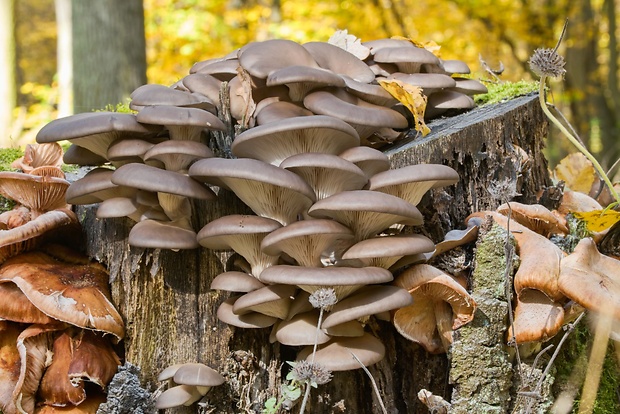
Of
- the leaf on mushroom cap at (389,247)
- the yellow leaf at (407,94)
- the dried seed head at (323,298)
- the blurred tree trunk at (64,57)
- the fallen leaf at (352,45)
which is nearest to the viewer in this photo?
the dried seed head at (323,298)

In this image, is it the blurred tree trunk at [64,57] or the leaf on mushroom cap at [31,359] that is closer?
the leaf on mushroom cap at [31,359]

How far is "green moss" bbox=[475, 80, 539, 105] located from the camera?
4.76 m

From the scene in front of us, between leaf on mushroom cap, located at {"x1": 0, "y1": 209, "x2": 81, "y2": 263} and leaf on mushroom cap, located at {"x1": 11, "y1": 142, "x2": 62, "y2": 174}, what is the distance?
0.58 m

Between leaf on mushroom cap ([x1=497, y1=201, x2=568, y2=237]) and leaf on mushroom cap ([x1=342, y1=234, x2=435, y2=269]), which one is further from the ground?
leaf on mushroom cap ([x1=497, y1=201, x2=568, y2=237])

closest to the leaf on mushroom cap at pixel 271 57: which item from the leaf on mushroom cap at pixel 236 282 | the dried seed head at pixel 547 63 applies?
the leaf on mushroom cap at pixel 236 282

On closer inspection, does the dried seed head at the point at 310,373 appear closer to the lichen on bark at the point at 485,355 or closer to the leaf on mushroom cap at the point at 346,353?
the leaf on mushroom cap at the point at 346,353

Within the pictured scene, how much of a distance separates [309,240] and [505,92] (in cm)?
288

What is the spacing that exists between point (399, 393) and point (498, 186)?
1598mm

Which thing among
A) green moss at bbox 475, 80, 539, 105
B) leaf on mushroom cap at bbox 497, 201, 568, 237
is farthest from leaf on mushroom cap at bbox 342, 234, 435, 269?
green moss at bbox 475, 80, 539, 105

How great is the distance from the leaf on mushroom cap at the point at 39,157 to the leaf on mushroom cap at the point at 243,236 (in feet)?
5.34

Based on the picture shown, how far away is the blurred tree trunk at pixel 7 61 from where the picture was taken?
12.1 meters

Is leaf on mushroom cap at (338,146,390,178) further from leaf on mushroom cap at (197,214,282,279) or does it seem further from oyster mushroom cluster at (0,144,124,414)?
oyster mushroom cluster at (0,144,124,414)

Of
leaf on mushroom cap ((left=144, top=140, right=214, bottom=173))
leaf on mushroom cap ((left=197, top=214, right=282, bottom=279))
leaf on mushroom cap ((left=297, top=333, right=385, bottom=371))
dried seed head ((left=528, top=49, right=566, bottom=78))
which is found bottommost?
leaf on mushroom cap ((left=297, top=333, right=385, bottom=371))

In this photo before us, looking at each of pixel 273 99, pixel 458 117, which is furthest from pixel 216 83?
pixel 458 117
